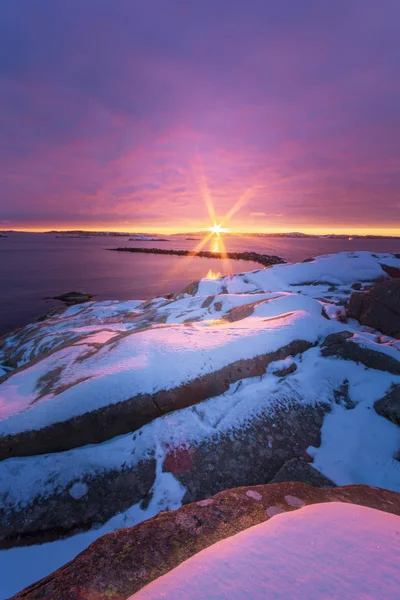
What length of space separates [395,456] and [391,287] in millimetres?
7532

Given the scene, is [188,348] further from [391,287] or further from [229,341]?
[391,287]

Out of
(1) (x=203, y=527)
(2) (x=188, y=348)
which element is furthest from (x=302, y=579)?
(2) (x=188, y=348)

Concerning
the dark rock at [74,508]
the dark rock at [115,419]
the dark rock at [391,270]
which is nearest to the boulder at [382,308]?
the dark rock at [115,419]

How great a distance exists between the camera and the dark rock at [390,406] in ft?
18.0

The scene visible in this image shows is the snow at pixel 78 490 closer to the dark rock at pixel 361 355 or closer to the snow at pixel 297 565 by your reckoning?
the snow at pixel 297 565

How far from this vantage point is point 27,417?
199 inches

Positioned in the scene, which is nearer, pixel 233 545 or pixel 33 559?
pixel 233 545

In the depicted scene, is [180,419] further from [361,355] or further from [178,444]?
[361,355]

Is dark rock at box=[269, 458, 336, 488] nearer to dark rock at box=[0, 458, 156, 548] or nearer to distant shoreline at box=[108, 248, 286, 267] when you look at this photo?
dark rock at box=[0, 458, 156, 548]

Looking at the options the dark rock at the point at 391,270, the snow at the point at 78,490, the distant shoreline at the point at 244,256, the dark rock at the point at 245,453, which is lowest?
the snow at the point at 78,490

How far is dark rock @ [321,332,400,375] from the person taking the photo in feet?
21.7

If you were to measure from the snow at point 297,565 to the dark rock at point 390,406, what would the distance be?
12.3ft

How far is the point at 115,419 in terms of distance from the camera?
5.23 metres

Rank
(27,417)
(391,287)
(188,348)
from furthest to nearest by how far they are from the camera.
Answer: (391,287), (188,348), (27,417)
